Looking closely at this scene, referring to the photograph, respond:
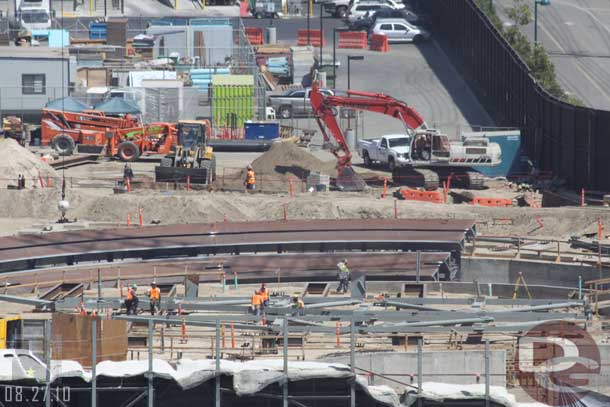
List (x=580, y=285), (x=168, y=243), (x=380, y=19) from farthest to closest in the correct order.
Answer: (x=380, y=19)
(x=168, y=243)
(x=580, y=285)

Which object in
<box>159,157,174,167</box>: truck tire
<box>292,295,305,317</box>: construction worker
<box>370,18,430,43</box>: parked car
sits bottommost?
<box>292,295,305,317</box>: construction worker

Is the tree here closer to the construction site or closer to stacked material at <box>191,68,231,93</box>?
the construction site

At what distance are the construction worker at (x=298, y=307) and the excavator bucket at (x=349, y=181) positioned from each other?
64.5 feet

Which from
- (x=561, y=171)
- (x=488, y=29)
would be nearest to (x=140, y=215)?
(x=561, y=171)

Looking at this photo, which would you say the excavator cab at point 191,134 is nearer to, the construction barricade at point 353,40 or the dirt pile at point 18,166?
the dirt pile at point 18,166

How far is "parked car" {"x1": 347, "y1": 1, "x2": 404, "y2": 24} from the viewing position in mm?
91188

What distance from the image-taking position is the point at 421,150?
208 feet

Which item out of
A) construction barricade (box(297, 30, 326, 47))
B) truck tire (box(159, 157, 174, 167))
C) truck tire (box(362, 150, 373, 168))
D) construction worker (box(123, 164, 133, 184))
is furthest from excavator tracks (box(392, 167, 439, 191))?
construction barricade (box(297, 30, 326, 47))

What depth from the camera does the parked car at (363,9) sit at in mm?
91188

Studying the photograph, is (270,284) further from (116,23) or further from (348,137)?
(116,23)

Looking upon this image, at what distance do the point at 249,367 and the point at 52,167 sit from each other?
29771mm

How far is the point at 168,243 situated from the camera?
5084 centimetres

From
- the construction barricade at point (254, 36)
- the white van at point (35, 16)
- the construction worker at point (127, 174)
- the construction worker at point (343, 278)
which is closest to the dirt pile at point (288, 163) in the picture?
the construction worker at point (127, 174)

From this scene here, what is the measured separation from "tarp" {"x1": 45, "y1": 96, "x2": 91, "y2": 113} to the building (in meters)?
2.70
